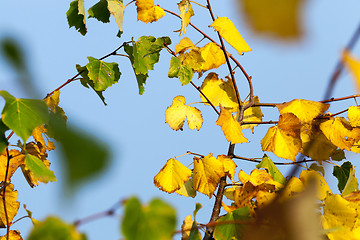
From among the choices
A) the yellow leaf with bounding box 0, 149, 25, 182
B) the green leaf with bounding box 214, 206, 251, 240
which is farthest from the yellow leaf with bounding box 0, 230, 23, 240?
the green leaf with bounding box 214, 206, 251, 240

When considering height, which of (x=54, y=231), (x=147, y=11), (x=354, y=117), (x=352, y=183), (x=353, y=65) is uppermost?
(x=147, y=11)

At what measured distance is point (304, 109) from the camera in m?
0.76

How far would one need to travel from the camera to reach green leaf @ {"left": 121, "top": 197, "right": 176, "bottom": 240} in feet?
1.03

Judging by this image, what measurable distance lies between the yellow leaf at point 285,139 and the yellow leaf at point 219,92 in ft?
0.37

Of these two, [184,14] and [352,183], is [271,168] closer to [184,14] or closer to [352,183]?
[352,183]

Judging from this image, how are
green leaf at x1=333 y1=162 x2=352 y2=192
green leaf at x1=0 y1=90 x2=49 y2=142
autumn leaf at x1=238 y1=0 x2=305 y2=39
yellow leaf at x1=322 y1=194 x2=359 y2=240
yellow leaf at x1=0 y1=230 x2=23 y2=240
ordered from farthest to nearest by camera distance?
1. green leaf at x1=333 y1=162 x2=352 y2=192
2. yellow leaf at x1=0 y1=230 x2=23 y2=240
3. yellow leaf at x1=322 y1=194 x2=359 y2=240
4. green leaf at x1=0 y1=90 x2=49 y2=142
5. autumn leaf at x1=238 y1=0 x2=305 y2=39

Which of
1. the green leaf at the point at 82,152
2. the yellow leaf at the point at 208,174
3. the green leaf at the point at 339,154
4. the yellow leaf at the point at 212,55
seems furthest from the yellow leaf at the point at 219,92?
the green leaf at the point at 82,152

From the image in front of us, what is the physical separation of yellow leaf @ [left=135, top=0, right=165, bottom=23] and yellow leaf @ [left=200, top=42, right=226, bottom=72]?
0.44 feet

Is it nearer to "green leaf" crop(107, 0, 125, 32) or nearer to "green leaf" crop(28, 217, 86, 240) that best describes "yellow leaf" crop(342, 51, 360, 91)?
"green leaf" crop(28, 217, 86, 240)

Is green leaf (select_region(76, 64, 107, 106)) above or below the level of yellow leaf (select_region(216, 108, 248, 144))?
above

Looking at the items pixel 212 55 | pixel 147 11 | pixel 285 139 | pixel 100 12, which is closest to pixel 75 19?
pixel 100 12

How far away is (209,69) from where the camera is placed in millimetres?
882

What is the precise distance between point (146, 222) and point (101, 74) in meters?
0.57

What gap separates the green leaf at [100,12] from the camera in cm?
89
